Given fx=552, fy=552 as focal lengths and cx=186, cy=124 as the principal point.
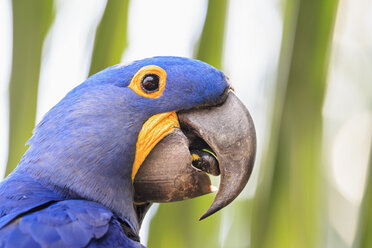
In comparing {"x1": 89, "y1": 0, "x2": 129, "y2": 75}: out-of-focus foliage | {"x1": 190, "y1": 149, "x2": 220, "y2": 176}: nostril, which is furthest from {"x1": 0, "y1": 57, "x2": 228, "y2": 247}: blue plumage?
{"x1": 89, "y1": 0, "x2": 129, "y2": 75}: out-of-focus foliage

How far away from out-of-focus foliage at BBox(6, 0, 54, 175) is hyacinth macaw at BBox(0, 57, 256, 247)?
17.9 inches

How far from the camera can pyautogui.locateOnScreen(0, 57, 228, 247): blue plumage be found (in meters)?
1.08

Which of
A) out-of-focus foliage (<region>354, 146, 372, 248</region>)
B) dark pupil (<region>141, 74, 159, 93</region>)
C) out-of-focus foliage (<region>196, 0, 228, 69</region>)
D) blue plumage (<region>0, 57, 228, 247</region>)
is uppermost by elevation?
out-of-focus foliage (<region>196, 0, 228, 69</region>)

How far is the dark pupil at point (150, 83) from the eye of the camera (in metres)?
1.29

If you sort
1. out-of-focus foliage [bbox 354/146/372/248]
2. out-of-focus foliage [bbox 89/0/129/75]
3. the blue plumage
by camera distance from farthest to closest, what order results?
1. out-of-focus foliage [bbox 89/0/129/75]
2. out-of-focus foliage [bbox 354/146/372/248]
3. the blue plumage

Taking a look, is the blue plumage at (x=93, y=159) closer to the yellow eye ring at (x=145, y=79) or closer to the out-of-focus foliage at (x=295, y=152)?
the yellow eye ring at (x=145, y=79)

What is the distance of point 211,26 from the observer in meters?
1.73

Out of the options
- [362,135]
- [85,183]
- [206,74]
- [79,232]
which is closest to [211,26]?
[206,74]

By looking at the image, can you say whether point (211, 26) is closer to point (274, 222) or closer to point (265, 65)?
point (265, 65)

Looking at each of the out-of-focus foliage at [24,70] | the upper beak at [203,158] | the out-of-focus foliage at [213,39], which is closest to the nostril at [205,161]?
the upper beak at [203,158]

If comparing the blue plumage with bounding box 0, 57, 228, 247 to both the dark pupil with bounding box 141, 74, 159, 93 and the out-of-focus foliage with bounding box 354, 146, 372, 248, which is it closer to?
the dark pupil with bounding box 141, 74, 159, 93

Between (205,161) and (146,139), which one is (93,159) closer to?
(146,139)

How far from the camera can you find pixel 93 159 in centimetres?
122

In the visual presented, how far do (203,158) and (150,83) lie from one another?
8.5 inches
